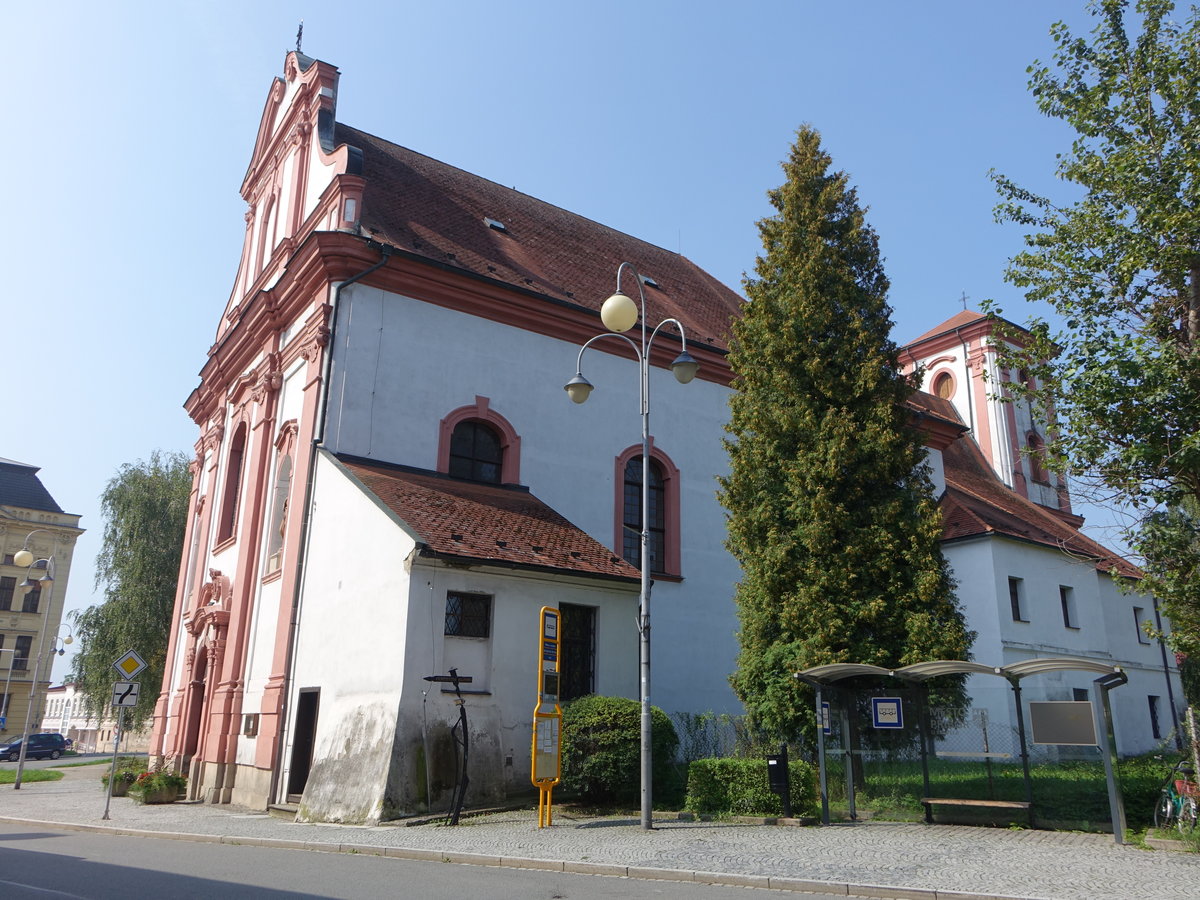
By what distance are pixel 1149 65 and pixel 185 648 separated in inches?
953

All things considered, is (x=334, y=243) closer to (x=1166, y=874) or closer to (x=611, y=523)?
(x=611, y=523)

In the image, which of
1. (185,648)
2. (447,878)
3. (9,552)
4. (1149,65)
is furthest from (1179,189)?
(9,552)

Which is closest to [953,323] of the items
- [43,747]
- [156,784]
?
[156,784]

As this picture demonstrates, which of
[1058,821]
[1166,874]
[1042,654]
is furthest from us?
[1042,654]

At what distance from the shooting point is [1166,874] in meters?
8.42

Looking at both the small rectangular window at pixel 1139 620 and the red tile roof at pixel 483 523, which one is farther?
the small rectangular window at pixel 1139 620

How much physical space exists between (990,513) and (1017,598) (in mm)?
2932

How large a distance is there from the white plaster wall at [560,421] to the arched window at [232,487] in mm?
7278

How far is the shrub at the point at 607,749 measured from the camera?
1345 centimetres

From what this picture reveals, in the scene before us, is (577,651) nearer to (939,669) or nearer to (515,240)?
(939,669)

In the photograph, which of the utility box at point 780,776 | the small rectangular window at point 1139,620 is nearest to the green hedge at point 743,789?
the utility box at point 780,776

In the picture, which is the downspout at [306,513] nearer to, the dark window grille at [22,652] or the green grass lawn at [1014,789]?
the green grass lawn at [1014,789]

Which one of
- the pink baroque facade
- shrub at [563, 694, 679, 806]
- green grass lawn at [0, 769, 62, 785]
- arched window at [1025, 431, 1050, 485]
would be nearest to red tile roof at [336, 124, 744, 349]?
the pink baroque facade

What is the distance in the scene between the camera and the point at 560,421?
20.8 meters
